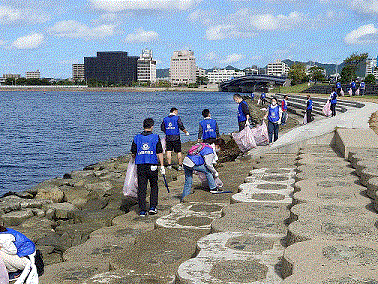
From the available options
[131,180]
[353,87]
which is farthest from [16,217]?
[353,87]

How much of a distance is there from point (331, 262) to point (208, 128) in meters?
7.56

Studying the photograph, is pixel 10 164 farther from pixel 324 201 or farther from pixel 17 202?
pixel 324 201

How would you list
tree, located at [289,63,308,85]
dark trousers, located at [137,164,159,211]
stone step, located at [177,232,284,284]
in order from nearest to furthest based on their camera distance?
1. stone step, located at [177,232,284,284]
2. dark trousers, located at [137,164,159,211]
3. tree, located at [289,63,308,85]

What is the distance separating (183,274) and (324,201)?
9.10 feet

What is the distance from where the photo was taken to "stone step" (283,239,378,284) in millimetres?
3565

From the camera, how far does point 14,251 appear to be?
4480mm

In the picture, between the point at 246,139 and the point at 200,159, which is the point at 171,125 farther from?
the point at 200,159

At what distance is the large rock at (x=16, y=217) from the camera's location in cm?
953

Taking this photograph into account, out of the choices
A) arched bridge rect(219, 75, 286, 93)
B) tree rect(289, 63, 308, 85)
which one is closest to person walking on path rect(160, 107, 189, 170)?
tree rect(289, 63, 308, 85)

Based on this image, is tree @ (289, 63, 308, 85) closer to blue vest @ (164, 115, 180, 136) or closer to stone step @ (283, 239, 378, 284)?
blue vest @ (164, 115, 180, 136)

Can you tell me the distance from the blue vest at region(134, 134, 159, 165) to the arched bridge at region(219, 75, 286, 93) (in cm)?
11917

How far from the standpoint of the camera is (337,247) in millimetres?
4277

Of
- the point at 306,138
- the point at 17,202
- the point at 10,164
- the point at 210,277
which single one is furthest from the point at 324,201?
Answer: the point at 10,164

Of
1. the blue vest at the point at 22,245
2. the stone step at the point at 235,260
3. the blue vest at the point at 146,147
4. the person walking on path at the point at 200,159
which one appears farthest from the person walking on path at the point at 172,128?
the blue vest at the point at 22,245
